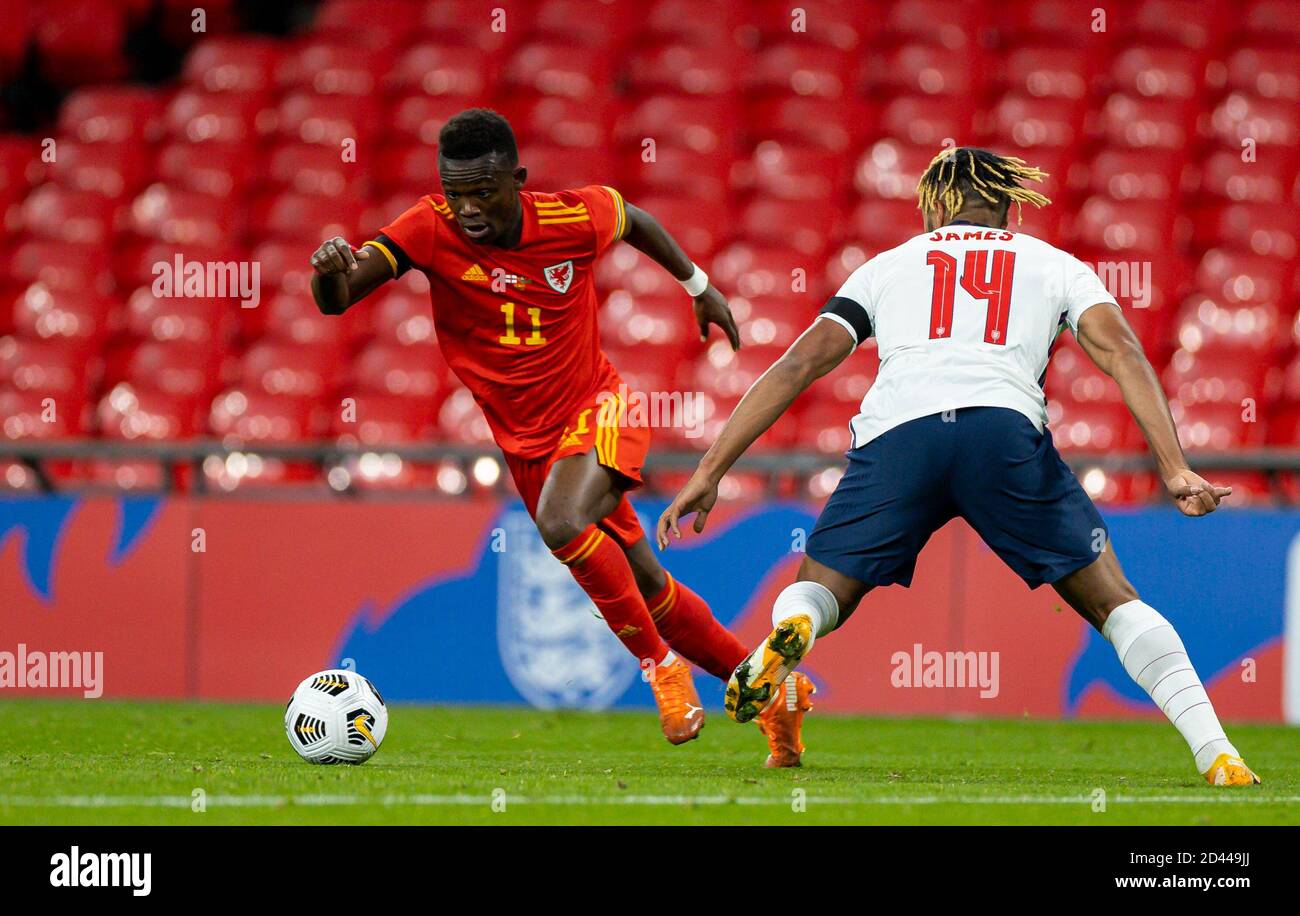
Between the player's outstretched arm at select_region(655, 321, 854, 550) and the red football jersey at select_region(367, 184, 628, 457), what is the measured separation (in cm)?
125

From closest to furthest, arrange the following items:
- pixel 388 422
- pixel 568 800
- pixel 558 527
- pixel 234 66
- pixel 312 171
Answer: pixel 568 800 < pixel 558 527 < pixel 388 422 < pixel 312 171 < pixel 234 66

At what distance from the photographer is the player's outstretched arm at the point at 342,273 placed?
5547 millimetres

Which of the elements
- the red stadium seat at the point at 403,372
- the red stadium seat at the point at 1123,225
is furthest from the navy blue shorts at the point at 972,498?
the red stadium seat at the point at 1123,225

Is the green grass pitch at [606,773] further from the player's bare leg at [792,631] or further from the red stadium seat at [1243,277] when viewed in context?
the red stadium seat at [1243,277]

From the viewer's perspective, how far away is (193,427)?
1118cm

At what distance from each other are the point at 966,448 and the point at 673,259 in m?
1.77

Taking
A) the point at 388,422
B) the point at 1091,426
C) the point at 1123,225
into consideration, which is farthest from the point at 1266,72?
the point at 388,422

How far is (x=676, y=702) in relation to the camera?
5863mm

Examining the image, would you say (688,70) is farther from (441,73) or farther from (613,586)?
(613,586)

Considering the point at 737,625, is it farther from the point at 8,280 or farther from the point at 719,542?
the point at 8,280

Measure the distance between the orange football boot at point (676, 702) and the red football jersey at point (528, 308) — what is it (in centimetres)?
89

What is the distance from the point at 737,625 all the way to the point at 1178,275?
14.5 feet
